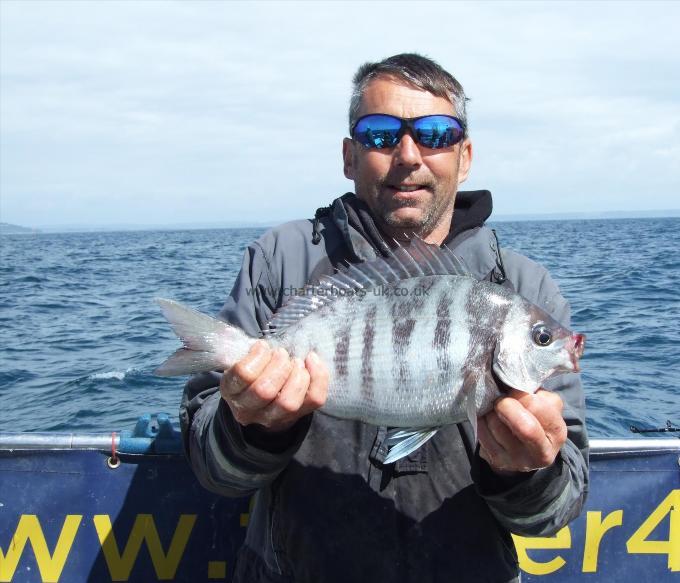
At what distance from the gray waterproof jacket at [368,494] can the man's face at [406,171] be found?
732 mm

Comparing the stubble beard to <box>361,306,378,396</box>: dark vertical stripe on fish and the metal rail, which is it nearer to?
<box>361,306,378,396</box>: dark vertical stripe on fish

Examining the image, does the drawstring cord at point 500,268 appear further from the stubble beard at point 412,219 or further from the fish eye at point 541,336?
the fish eye at point 541,336

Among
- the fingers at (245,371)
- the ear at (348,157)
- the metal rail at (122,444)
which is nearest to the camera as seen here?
the fingers at (245,371)

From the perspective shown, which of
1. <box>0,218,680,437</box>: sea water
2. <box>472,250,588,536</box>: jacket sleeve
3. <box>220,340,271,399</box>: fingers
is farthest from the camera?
<box>0,218,680,437</box>: sea water

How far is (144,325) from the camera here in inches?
639

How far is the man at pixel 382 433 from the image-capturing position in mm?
2531

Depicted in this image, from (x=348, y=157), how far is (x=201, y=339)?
1529 millimetres

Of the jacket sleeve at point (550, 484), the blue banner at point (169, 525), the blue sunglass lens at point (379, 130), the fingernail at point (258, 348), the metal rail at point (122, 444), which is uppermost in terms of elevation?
the blue sunglass lens at point (379, 130)

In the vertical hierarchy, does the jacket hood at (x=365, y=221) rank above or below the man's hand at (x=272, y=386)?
above

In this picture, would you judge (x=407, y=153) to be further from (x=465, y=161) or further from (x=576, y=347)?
(x=576, y=347)

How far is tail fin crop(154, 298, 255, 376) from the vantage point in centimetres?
254

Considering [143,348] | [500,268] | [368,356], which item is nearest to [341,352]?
[368,356]

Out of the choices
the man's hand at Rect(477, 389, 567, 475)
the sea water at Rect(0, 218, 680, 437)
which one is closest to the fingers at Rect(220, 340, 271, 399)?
the man's hand at Rect(477, 389, 567, 475)

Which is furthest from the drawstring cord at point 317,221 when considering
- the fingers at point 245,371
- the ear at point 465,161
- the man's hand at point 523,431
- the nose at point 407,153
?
the man's hand at point 523,431
